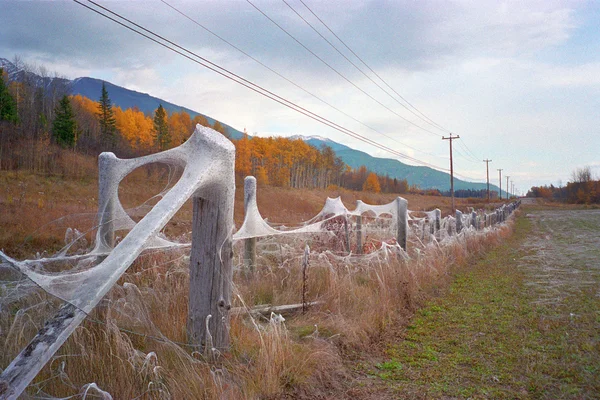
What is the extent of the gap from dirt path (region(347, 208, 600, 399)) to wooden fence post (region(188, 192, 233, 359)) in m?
1.35

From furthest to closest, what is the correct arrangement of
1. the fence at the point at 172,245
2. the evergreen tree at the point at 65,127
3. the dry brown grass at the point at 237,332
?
the evergreen tree at the point at 65,127 < the dry brown grass at the point at 237,332 < the fence at the point at 172,245

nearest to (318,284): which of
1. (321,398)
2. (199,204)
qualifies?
(321,398)

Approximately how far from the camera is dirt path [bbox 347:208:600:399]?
146 inches

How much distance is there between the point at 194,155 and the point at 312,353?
2091 millimetres

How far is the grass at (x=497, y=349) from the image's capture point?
3709mm

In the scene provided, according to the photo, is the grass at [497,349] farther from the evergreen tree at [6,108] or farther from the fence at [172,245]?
the evergreen tree at [6,108]

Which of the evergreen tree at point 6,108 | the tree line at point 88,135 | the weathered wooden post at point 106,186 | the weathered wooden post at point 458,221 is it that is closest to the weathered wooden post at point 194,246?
the weathered wooden post at point 106,186

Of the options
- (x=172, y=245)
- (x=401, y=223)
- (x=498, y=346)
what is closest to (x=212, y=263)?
(x=172, y=245)

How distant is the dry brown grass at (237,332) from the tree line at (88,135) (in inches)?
658

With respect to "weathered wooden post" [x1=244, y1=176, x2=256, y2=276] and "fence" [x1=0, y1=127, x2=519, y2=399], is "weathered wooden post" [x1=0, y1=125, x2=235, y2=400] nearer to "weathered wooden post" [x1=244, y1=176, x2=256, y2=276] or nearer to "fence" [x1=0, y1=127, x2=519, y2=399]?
"fence" [x1=0, y1=127, x2=519, y2=399]

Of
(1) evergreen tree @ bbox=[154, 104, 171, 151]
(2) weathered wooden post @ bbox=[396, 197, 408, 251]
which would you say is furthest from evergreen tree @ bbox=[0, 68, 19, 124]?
(2) weathered wooden post @ bbox=[396, 197, 408, 251]

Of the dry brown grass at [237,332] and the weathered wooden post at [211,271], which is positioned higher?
the weathered wooden post at [211,271]

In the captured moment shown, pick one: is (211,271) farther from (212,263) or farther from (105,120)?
(105,120)

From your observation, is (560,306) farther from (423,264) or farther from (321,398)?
(321,398)
